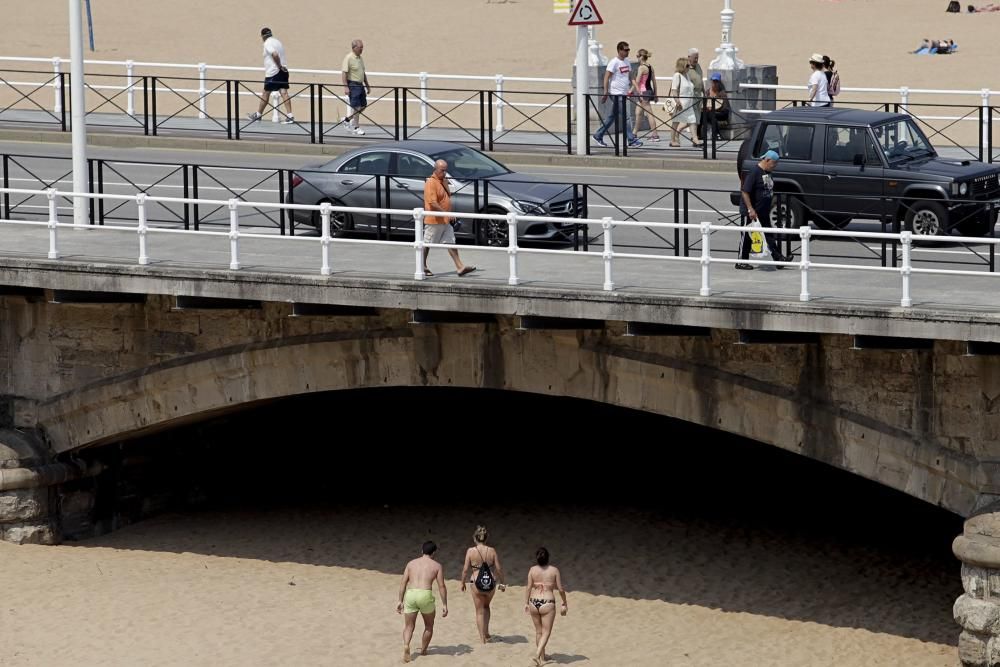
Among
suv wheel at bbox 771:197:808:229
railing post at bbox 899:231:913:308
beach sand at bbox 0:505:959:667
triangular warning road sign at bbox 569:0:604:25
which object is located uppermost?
triangular warning road sign at bbox 569:0:604:25

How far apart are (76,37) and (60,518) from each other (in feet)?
19.7

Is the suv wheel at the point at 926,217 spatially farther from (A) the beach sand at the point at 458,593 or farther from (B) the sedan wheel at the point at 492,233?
(B) the sedan wheel at the point at 492,233

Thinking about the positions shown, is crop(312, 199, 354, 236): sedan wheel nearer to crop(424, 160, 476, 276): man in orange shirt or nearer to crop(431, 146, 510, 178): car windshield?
crop(431, 146, 510, 178): car windshield

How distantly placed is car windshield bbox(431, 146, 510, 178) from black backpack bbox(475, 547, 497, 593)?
6.15m

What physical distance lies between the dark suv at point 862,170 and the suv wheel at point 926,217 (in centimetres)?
1

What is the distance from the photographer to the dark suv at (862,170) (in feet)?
71.6

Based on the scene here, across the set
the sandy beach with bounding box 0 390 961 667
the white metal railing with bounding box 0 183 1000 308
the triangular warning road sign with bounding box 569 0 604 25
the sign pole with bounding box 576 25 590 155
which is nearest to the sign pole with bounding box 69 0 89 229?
the white metal railing with bounding box 0 183 1000 308

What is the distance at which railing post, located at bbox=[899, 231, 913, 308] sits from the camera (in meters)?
16.9

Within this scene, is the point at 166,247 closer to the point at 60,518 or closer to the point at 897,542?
the point at 60,518

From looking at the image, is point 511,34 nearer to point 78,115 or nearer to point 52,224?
point 78,115

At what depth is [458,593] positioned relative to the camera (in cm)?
2159

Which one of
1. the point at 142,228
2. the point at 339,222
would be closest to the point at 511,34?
the point at 339,222

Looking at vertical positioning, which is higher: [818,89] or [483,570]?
[818,89]

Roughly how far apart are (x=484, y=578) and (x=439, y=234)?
3626 millimetres
